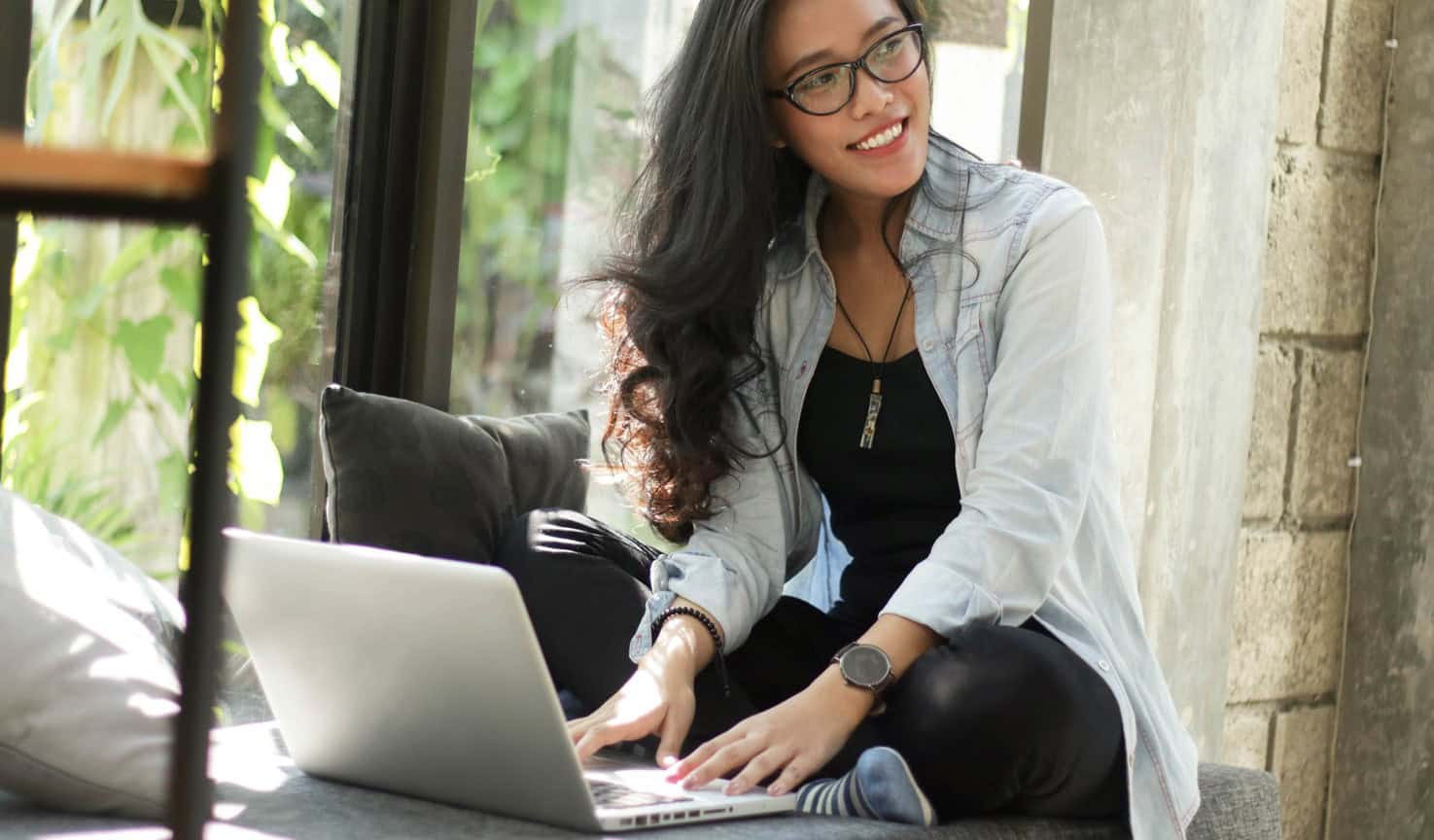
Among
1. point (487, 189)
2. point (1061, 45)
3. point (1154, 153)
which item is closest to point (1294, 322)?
point (1154, 153)

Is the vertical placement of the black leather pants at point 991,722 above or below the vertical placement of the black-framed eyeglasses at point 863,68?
below

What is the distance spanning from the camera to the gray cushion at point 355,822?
4.39 feet

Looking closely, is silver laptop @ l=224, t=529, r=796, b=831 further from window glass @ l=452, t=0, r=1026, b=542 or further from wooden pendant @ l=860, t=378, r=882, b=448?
window glass @ l=452, t=0, r=1026, b=542

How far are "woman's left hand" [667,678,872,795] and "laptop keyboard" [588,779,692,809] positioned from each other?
2.2 inches

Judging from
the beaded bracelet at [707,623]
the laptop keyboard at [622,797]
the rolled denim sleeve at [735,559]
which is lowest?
the laptop keyboard at [622,797]

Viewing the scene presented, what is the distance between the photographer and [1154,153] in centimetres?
266

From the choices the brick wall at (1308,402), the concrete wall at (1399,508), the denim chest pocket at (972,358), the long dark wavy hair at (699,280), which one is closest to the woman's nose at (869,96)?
the long dark wavy hair at (699,280)

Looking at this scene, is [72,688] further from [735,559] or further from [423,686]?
[735,559]

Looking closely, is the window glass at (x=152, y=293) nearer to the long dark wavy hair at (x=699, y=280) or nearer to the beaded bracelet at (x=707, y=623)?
the long dark wavy hair at (x=699, y=280)

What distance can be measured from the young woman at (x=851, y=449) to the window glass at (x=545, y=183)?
0.46 metres

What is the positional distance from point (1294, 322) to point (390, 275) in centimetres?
155

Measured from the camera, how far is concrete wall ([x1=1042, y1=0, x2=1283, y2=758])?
2652 millimetres

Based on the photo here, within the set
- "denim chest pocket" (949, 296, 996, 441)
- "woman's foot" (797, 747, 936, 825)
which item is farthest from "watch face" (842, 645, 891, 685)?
"denim chest pocket" (949, 296, 996, 441)

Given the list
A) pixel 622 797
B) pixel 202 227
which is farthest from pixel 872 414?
pixel 202 227
